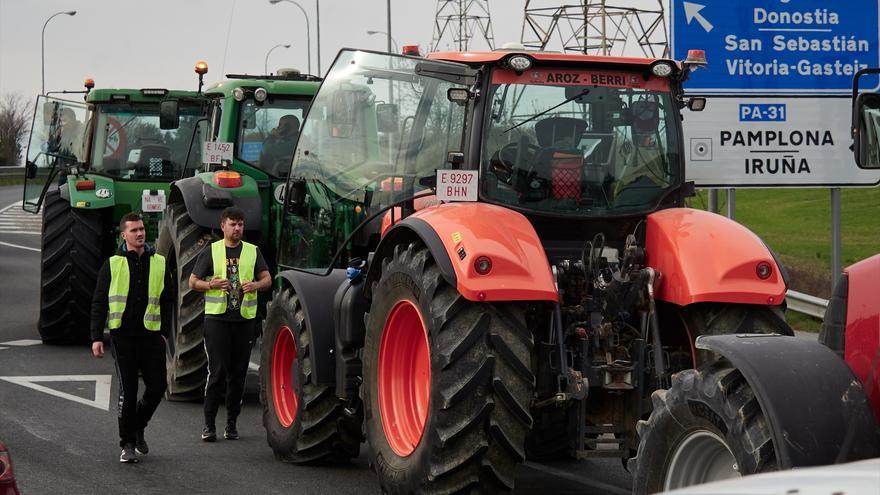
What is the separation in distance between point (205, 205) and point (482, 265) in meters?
6.15

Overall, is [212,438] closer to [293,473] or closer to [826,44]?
[293,473]

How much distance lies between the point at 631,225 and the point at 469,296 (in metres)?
1.53

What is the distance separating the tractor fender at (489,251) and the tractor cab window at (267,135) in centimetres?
657

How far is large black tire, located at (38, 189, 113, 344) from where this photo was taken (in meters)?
16.7

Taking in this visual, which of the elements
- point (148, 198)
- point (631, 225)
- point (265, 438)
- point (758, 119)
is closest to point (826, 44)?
point (758, 119)

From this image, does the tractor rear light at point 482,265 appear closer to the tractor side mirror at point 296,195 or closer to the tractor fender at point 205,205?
the tractor side mirror at point 296,195

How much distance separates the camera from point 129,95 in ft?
57.0

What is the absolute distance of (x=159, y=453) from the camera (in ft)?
34.3

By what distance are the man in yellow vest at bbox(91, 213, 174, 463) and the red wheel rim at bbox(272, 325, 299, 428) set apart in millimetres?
780

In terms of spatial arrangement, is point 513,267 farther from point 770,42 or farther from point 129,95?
point 129,95

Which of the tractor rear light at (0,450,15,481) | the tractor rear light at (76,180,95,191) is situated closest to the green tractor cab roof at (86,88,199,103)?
the tractor rear light at (76,180,95,191)

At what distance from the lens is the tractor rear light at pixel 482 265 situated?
7430 millimetres

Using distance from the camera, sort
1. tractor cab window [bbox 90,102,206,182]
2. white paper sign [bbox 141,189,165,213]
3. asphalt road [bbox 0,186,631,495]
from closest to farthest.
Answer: asphalt road [bbox 0,186,631,495]
white paper sign [bbox 141,189,165,213]
tractor cab window [bbox 90,102,206,182]

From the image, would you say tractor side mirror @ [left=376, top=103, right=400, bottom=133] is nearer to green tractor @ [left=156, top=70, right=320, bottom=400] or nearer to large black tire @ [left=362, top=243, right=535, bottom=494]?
large black tire @ [left=362, top=243, right=535, bottom=494]
